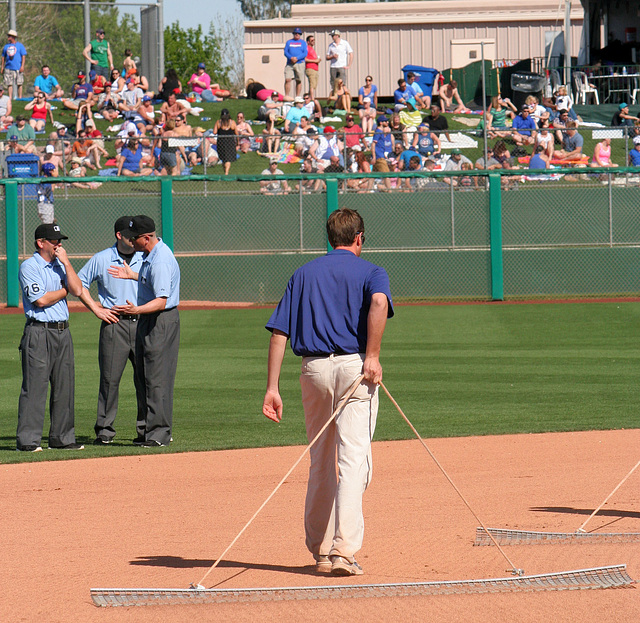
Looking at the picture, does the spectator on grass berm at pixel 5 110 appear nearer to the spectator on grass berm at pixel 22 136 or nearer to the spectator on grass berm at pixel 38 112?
the spectator on grass berm at pixel 38 112

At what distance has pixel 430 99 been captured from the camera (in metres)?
32.1

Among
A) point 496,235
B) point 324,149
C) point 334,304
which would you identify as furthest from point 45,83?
point 334,304

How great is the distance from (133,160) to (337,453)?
18.3m

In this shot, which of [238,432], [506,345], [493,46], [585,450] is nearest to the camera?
[585,450]

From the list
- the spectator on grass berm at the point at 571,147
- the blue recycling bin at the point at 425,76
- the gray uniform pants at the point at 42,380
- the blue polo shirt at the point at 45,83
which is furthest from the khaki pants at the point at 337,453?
the blue recycling bin at the point at 425,76

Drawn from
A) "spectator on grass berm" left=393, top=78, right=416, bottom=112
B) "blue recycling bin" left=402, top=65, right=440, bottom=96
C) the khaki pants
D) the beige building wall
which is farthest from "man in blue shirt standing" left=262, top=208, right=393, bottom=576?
the beige building wall

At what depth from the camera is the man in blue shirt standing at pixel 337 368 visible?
196 inches

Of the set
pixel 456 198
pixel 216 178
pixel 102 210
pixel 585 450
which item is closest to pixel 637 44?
pixel 456 198

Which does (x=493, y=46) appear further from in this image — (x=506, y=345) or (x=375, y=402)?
(x=375, y=402)

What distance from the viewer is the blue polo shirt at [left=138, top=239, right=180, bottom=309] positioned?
8.52 m

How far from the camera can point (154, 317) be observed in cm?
869

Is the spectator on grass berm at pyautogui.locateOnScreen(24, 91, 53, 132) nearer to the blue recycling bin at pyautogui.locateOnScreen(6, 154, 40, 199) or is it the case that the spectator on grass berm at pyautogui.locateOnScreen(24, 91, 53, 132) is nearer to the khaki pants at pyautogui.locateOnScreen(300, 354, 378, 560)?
the blue recycling bin at pyautogui.locateOnScreen(6, 154, 40, 199)

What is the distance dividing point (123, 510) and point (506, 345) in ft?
31.6

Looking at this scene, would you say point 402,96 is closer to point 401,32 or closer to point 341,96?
point 341,96
